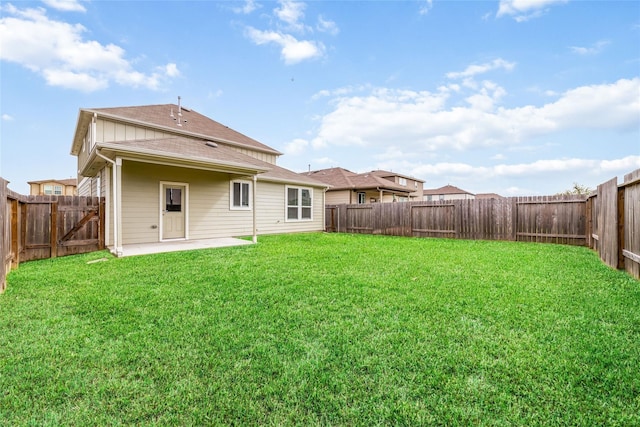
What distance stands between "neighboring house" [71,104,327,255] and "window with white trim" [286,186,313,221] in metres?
0.05

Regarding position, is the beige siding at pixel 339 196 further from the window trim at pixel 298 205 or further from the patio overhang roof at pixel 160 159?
the patio overhang roof at pixel 160 159

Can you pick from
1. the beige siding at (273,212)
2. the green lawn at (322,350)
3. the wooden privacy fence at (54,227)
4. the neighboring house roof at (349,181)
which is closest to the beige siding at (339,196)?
the neighboring house roof at (349,181)

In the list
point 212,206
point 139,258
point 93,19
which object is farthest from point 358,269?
point 93,19

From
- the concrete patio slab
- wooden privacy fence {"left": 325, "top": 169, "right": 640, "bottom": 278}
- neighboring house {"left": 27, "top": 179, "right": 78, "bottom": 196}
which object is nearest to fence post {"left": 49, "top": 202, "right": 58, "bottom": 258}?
the concrete patio slab

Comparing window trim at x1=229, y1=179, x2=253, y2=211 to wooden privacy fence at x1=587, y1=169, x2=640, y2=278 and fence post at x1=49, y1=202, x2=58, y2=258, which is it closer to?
fence post at x1=49, y1=202, x2=58, y2=258

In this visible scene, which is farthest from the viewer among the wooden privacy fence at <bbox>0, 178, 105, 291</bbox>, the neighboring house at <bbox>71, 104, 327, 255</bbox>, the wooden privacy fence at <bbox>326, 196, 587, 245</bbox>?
the wooden privacy fence at <bbox>326, 196, 587, 245</bbox>

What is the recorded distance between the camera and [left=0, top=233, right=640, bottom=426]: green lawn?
1.75 m

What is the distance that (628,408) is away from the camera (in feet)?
5.63

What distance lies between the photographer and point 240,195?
11477 millimetres

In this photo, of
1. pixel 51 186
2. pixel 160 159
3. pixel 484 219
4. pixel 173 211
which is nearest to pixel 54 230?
pixel 160 159

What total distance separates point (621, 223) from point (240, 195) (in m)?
10.8

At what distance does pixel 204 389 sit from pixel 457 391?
5.60 ft

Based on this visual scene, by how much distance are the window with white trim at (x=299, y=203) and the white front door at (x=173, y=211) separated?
15.7 feet

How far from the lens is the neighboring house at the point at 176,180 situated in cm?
781
